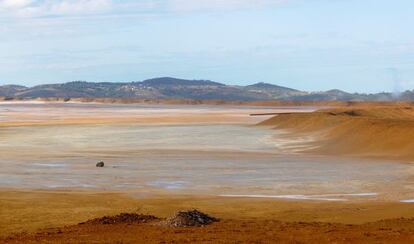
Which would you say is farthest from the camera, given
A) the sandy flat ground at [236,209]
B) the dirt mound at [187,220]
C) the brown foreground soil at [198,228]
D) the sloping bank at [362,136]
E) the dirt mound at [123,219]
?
the sloping bank at [362,136]

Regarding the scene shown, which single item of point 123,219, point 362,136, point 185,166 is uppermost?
point 362,136

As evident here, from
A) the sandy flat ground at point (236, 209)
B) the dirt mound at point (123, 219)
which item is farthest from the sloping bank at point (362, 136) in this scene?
the dirt mound at point (123, 219)

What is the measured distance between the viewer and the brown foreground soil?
14617 mm

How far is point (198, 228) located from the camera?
15914mm

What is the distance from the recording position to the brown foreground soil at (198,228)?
14.6 meters

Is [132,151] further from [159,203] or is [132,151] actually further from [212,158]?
[159,203]

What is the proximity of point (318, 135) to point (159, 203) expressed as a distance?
27.8m

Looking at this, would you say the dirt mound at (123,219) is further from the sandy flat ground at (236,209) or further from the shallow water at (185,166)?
the shallow water at (185,166)

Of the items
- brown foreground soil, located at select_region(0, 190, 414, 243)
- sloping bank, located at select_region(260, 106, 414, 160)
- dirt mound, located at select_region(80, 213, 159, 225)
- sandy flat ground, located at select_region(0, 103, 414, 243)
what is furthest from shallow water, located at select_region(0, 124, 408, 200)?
dirt mound, located at select_region(80, 213, 159, 225)

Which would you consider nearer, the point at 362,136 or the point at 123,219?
the point at 123,219

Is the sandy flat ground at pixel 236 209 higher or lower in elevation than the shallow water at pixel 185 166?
higher

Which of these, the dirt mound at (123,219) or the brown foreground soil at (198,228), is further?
the dirt mound at (123,219)

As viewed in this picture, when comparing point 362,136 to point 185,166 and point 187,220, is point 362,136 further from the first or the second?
point 187,220

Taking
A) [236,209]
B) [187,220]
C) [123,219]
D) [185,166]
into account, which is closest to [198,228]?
[187,220]
